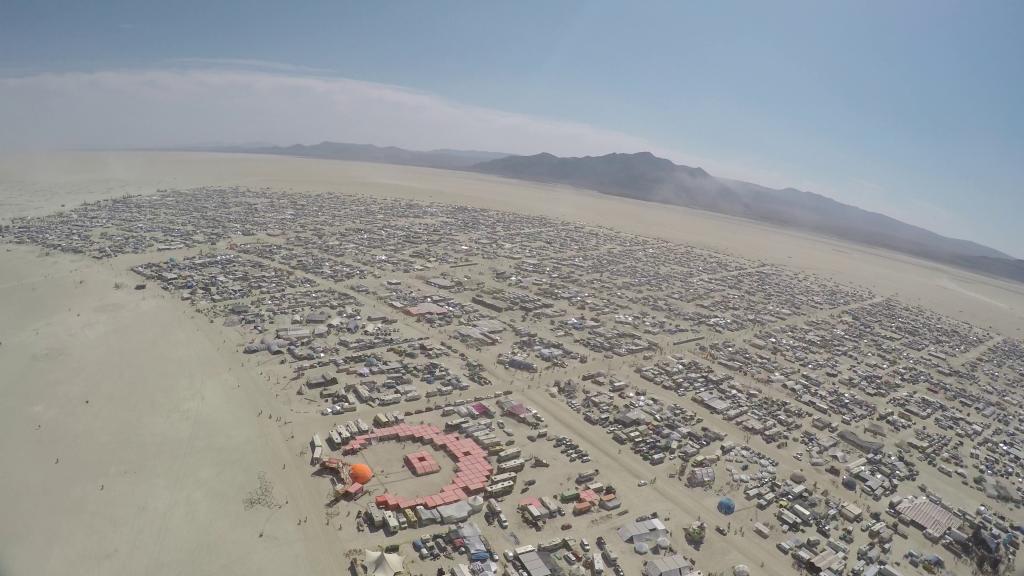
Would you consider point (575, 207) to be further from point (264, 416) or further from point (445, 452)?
point (264, 416)

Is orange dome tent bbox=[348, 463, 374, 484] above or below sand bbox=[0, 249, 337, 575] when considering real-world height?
above

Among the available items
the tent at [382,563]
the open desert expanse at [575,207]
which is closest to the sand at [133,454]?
the tent at [382,563]

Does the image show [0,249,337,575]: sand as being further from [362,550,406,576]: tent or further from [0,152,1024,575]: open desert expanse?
[362,550,406,576]: tent

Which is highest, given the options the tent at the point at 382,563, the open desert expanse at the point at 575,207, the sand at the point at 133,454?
the open desert expanse at the point at 575,207

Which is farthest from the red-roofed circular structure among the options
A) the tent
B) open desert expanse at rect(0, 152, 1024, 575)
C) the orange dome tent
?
the tent

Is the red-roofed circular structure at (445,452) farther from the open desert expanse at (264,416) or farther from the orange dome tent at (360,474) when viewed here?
the open desert expanse at (264,416)

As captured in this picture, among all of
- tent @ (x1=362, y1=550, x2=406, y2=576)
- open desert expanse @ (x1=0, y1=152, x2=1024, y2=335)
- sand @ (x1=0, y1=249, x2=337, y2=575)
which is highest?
open desert expanse @ (x1=0, y1=152, x2=1024, y2=335)
